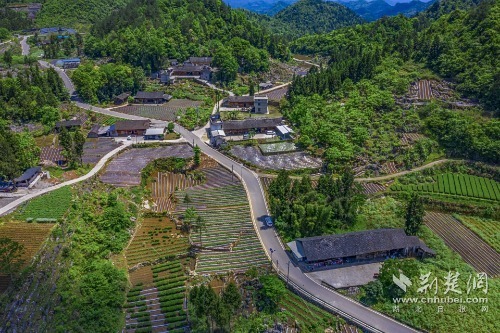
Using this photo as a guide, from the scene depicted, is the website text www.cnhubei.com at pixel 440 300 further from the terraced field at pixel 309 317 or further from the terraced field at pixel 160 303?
the terraced field at pixel 160 303

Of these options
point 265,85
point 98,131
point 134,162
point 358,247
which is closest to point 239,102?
point 265,85

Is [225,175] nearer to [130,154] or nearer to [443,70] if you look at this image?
[130,154]

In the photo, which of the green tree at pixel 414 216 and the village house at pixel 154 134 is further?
the village house at pixel 154 134

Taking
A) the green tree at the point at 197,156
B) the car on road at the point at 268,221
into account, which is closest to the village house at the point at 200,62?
the green tree at the point at 197,156

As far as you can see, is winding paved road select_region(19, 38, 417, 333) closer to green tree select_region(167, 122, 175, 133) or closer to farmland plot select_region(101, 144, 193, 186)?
farmland plot select_region(101, 144, 193, 186)

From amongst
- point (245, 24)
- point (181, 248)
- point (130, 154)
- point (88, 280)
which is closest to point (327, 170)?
point (181, 248)

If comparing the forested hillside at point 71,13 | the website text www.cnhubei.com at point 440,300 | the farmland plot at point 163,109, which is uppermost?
the forested hillside at point 71,13
